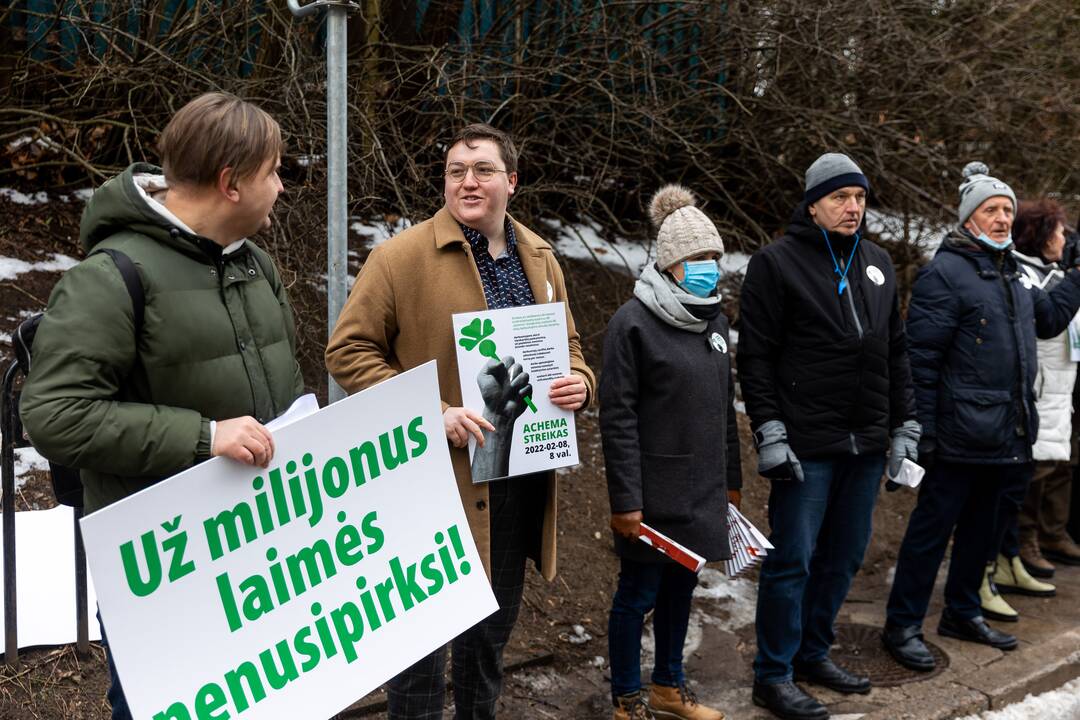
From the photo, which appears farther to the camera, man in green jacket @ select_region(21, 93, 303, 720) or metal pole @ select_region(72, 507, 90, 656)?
metal pole @ select_region(72, 507, 90, 656)

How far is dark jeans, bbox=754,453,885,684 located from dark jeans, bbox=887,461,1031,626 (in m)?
0.66

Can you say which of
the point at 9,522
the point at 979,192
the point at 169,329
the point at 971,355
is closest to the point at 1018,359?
the point at 971,355

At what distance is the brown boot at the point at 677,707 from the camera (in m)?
4.19

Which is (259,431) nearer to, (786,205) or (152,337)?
(152,337)

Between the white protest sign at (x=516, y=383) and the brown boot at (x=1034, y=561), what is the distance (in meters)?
4.17

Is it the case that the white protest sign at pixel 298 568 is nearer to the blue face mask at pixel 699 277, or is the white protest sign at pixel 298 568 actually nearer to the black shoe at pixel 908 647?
the blue face mask at pixel 699 277

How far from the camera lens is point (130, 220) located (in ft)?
8.05

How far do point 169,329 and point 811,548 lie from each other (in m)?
2.86

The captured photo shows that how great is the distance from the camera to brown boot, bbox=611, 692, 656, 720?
4.08 m

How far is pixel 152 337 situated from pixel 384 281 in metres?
0.96

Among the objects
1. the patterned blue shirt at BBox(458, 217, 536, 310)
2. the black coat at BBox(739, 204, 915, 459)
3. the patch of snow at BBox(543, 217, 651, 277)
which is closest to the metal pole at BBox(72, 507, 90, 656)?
the patterned blue shirt at BBox(458, 217, 536, 310)

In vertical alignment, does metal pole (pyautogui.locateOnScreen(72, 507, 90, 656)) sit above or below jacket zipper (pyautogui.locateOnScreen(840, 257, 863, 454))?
below

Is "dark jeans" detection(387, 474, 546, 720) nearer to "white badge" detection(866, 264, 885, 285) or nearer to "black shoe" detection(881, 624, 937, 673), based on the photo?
"white badge" detection(866, 264, 885, 285)

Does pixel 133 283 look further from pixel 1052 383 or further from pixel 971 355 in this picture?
pixel 1052 383
